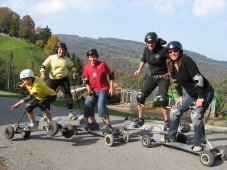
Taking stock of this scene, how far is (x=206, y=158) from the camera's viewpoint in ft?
20.0

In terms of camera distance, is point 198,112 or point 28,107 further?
point 28,107

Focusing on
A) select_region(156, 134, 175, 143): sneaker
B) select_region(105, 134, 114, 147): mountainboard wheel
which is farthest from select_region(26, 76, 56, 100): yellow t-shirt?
select_region(156, 134, 175, 143): sneaker

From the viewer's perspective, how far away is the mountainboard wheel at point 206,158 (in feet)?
19.7

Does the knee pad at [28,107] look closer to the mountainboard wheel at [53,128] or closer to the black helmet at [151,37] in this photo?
the mountainboard wheel at [53,128]

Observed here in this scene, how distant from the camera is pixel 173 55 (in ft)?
21.4

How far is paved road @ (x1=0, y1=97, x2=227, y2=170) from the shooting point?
6078 millimetres

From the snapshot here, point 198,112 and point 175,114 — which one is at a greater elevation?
point 198,112

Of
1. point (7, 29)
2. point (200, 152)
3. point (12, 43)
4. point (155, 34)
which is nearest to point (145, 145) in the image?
point (200, 152)

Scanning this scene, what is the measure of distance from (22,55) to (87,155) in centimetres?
10818

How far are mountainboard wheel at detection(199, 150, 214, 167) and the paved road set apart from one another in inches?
3.5

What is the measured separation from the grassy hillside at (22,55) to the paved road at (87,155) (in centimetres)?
8551

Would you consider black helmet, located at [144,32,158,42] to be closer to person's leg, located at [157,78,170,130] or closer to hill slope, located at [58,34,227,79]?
person's leg, located at [157,78,170,130]

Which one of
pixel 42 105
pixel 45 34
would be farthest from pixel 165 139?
pixel 45 34

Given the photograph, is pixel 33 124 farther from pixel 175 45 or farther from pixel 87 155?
pixel 175 45
